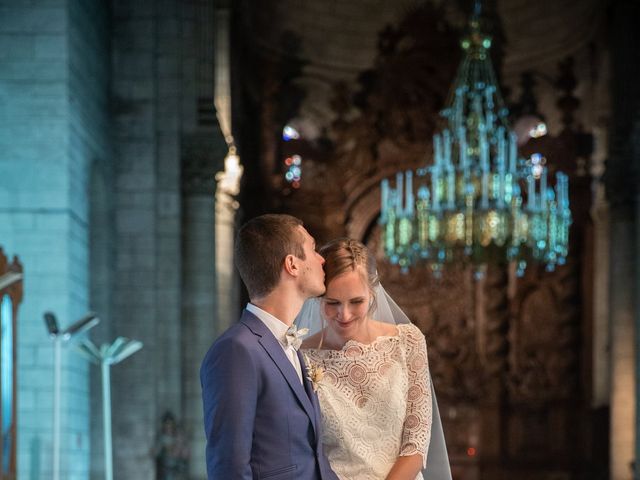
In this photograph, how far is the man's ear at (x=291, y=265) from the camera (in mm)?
4281

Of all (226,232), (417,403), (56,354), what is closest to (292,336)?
(417,403)

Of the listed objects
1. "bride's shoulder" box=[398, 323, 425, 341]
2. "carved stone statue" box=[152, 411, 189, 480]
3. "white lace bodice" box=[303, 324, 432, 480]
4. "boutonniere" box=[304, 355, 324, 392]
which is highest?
"bride's shoulder" box=[398, 323, 425, 341]

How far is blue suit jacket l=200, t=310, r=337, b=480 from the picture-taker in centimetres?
405

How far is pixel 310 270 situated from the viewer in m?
4.36

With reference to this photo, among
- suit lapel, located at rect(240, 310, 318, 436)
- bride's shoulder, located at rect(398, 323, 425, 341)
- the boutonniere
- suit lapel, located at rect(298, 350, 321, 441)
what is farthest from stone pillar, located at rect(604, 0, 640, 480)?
suit lapel, located at rect(240, 310, 318, 436)

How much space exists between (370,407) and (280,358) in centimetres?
71

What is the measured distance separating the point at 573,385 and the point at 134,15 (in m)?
11.3

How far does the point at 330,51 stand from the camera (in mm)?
25312

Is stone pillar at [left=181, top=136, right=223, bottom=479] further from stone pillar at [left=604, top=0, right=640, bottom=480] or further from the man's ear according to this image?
the man's ear

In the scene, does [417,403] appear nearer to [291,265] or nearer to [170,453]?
[291,265]

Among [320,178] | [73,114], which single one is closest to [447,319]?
[320,178]

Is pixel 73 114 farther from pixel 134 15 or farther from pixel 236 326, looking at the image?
pixel 236 326

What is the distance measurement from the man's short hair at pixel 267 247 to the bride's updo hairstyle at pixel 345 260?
535 mm

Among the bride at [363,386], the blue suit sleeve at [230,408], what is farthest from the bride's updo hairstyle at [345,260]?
the blue suit sleeve at [230,408]
